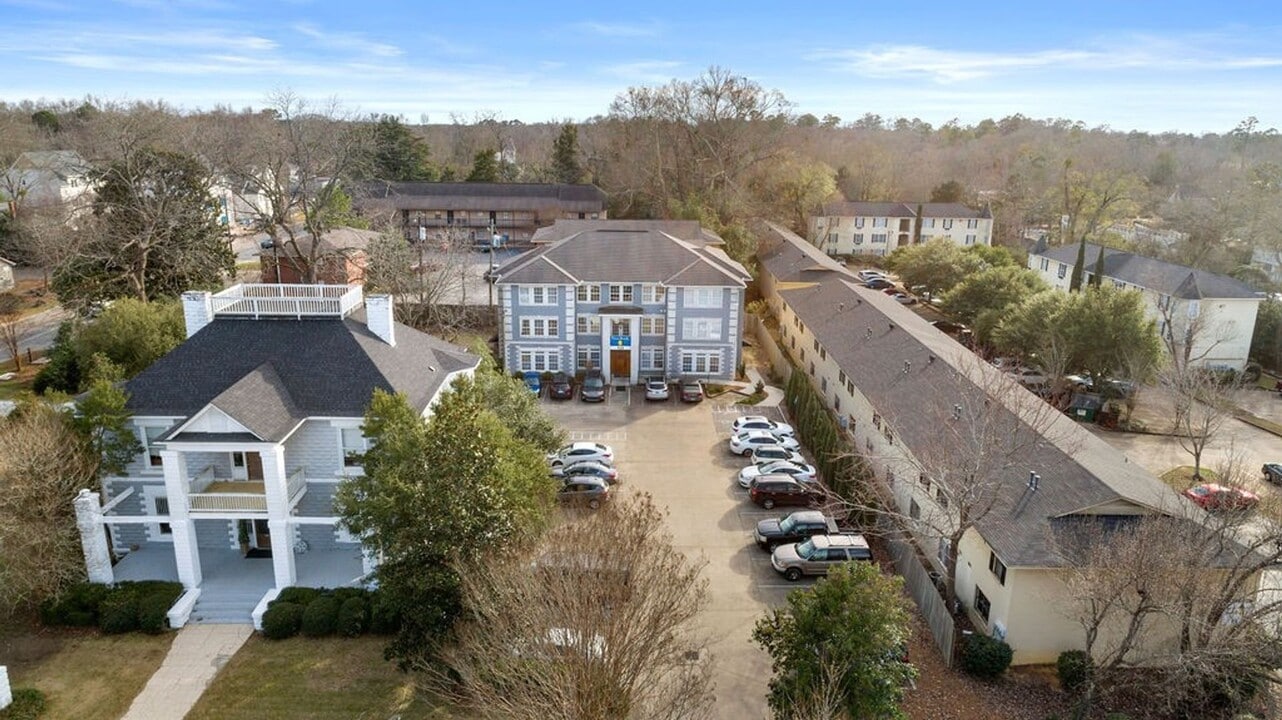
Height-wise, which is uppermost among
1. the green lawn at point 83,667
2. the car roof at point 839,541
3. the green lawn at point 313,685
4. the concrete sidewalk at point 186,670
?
the car roof at point 839,541

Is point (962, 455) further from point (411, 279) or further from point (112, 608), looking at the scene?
point (411, 279)

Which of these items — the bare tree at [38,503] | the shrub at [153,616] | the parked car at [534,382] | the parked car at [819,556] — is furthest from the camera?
the parked car at [534,382]

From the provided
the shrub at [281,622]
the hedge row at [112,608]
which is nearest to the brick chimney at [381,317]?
the shrub at [281,622]

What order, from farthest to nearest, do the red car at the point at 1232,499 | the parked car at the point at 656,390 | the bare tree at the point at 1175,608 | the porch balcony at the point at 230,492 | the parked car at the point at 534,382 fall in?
the parked car at the point at 534,382, the parked car at the point at 656,390, the porch balcony at the point at 230,492, the red car at the point at 1232,499, the bare tree at the point at 1175,608

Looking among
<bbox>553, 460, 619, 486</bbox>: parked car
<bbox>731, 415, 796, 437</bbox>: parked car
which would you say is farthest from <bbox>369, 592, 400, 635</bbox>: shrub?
<bbox>731, 415, 796, 437</bbox>: parked car

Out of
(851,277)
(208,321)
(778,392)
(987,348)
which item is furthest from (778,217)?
(208,321)

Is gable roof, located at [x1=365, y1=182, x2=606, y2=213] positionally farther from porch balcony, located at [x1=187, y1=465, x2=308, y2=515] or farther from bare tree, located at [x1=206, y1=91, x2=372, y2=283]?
porch balcony, located at [x1=187, y1=465, x2=308, y2=515]

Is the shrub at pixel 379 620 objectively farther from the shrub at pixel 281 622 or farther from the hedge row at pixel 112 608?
the hedge row at pixel 112 608
